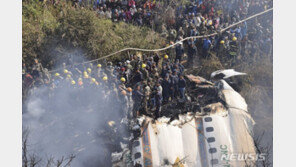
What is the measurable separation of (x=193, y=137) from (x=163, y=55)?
4081 mm

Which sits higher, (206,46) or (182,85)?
(206,46)

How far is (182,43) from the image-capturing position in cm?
1320

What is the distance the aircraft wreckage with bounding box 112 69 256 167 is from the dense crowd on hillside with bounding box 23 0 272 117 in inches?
40.9

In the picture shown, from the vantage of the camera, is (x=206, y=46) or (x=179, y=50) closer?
(x=179, y=50)

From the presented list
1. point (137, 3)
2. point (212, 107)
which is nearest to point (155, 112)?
point (212, 107)

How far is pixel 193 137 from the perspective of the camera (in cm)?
1041

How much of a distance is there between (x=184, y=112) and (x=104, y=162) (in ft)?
11.1

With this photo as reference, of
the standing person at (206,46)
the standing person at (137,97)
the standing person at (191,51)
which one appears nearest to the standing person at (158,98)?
the standing person at (137,97)

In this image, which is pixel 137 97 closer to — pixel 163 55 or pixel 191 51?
pixel 163 55

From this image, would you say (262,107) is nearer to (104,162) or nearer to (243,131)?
(243,131)

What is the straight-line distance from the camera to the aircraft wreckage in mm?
10008

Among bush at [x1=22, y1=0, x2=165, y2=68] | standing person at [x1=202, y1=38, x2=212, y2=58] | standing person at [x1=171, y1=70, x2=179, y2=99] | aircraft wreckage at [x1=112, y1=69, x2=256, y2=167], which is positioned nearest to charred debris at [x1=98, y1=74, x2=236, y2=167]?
aircraft wreckage at [x1=112, y1=69, x2=256, y2=167]

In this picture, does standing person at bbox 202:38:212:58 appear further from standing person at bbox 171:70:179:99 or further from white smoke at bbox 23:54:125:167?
white smoke at bbox 23:54:125:167

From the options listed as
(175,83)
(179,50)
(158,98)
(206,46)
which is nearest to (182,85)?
(175,83)
